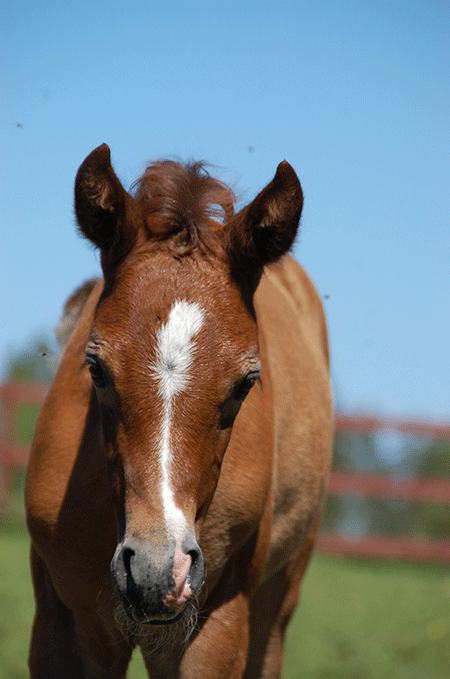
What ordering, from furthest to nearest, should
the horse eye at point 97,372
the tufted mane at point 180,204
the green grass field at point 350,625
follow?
the green grass field at point 350,625, the tufted mane at point 180,204, the horse eye at point 97,372

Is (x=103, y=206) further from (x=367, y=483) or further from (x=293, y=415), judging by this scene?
(x=367, y=483)

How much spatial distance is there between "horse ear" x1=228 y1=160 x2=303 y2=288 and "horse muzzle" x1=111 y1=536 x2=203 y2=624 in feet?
3.42

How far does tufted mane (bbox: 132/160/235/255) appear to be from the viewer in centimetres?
285

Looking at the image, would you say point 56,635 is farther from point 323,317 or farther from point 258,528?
point 323,317

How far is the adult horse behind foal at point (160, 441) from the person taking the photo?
2385mm

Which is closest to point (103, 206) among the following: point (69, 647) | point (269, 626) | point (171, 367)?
point (171, 367)

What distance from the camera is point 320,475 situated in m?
4.59

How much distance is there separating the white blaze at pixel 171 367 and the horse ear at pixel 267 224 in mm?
431

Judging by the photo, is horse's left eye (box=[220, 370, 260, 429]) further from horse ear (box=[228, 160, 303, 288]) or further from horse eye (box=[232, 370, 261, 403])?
horse ear (box=[228, 160, 303, 288])

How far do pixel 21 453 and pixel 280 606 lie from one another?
7152 mm

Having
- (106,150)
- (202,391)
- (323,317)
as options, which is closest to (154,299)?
→ (202,391)

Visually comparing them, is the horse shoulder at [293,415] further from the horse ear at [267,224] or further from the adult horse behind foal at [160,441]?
the horse ear at [267,224]

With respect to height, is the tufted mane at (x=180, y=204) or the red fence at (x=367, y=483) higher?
the tufted mane at (x=180, y=204)

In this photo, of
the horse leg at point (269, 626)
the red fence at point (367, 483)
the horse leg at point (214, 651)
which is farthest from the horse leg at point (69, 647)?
the red fence at point (367, 483)
